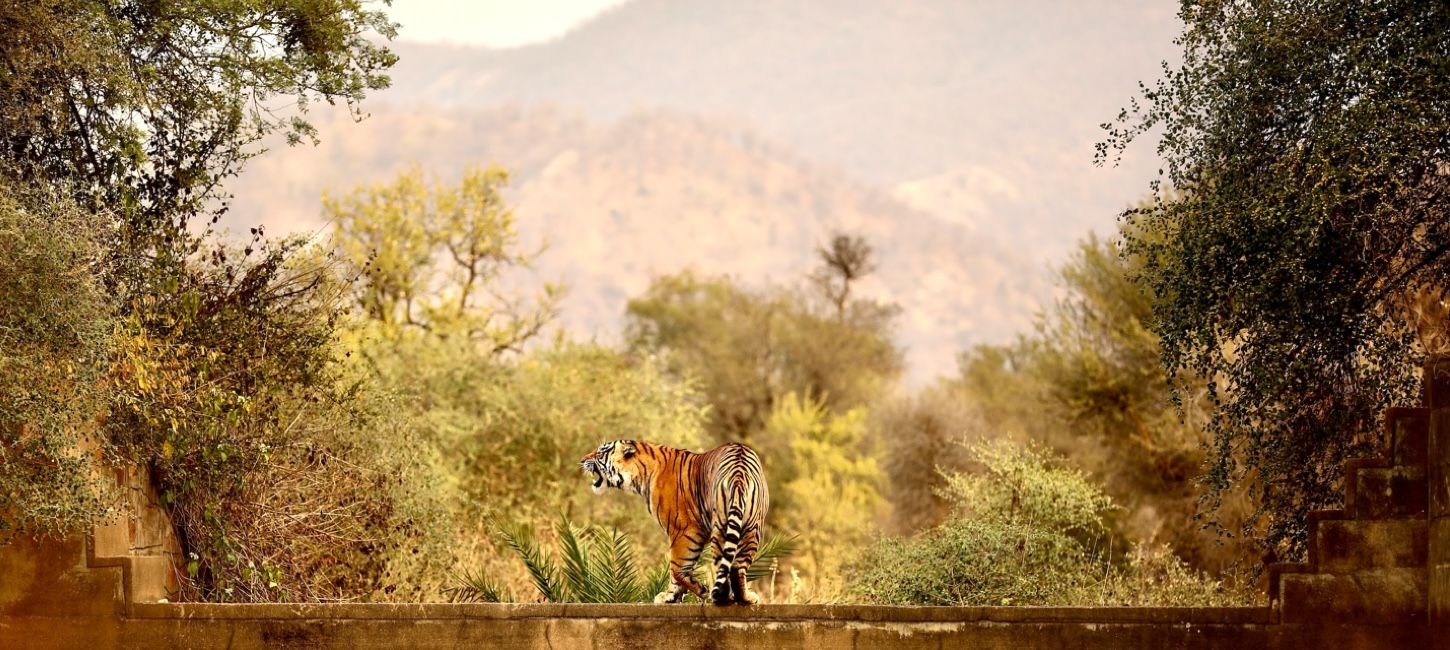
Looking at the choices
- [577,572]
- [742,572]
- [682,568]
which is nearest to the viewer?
[742,572]

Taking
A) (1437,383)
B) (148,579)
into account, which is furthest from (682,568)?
(1437,383)

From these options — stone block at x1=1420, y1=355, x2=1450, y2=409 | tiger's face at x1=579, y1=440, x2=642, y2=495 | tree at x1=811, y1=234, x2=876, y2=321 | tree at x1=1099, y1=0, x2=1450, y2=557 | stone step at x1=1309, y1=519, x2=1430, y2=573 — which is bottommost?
stone step at x1=1309, y1=519, x2=1430, y2=573

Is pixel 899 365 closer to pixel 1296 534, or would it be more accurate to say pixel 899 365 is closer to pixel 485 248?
pixel 485 248

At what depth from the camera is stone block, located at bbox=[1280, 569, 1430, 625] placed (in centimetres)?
1059

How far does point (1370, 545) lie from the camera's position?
10.7 metres

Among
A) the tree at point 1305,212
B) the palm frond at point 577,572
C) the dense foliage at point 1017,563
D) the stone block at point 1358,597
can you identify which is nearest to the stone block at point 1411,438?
the stone block at point 1358,597

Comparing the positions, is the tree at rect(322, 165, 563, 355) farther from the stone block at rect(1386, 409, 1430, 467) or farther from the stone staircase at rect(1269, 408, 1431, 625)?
the stone block at rect(1386, 409, 1430, 467)

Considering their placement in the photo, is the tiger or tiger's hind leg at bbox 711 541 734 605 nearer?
tiger's hind leg at bbox 711 541 734 605

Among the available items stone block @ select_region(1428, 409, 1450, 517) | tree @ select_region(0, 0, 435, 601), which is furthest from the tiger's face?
stone block @ select_region(1428, 409, 1450, 517)

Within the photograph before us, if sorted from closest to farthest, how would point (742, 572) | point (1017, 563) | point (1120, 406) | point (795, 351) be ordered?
point (742, 572)
point (1017, 563)
point (1120, 406)
point (795, 351)

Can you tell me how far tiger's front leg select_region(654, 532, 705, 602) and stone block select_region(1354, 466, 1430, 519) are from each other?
14.7ft

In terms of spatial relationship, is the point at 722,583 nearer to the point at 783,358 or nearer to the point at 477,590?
the point at 477,590

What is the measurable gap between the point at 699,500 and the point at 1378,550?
15.0 ft

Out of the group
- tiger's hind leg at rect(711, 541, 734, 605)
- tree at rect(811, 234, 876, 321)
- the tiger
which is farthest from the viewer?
tree at rect(811, 234, 876, 321)
